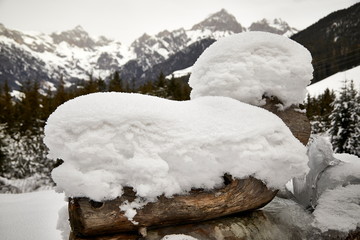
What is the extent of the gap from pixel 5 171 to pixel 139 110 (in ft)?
43.5

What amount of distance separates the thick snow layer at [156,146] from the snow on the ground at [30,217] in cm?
286

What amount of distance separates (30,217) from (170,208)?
4.35 m

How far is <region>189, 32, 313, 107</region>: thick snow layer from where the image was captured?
137 inches

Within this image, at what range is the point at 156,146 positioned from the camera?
2541 millimetres

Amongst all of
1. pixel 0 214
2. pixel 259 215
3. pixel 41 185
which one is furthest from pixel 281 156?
pixel 41 185

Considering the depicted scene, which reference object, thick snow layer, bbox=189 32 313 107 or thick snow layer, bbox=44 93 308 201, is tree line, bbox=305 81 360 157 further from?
thick snow layer, bbox=44 93 308 201

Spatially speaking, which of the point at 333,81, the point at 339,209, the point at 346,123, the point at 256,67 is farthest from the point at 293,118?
the point at 333,81

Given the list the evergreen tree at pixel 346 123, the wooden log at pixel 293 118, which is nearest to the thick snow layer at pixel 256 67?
→ the wooden log at pixel 293 118

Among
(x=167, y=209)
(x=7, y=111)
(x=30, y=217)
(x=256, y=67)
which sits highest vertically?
(x=7, y=111)

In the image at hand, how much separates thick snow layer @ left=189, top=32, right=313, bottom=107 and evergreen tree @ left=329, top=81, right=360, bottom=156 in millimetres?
11250

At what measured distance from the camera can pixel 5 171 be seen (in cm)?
1285

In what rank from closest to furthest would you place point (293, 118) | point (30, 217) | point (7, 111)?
point (293, 118) < point (30, 217) < point (7, 111)

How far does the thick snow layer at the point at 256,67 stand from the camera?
3.49 meters

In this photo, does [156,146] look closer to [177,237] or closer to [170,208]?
[170,208]
